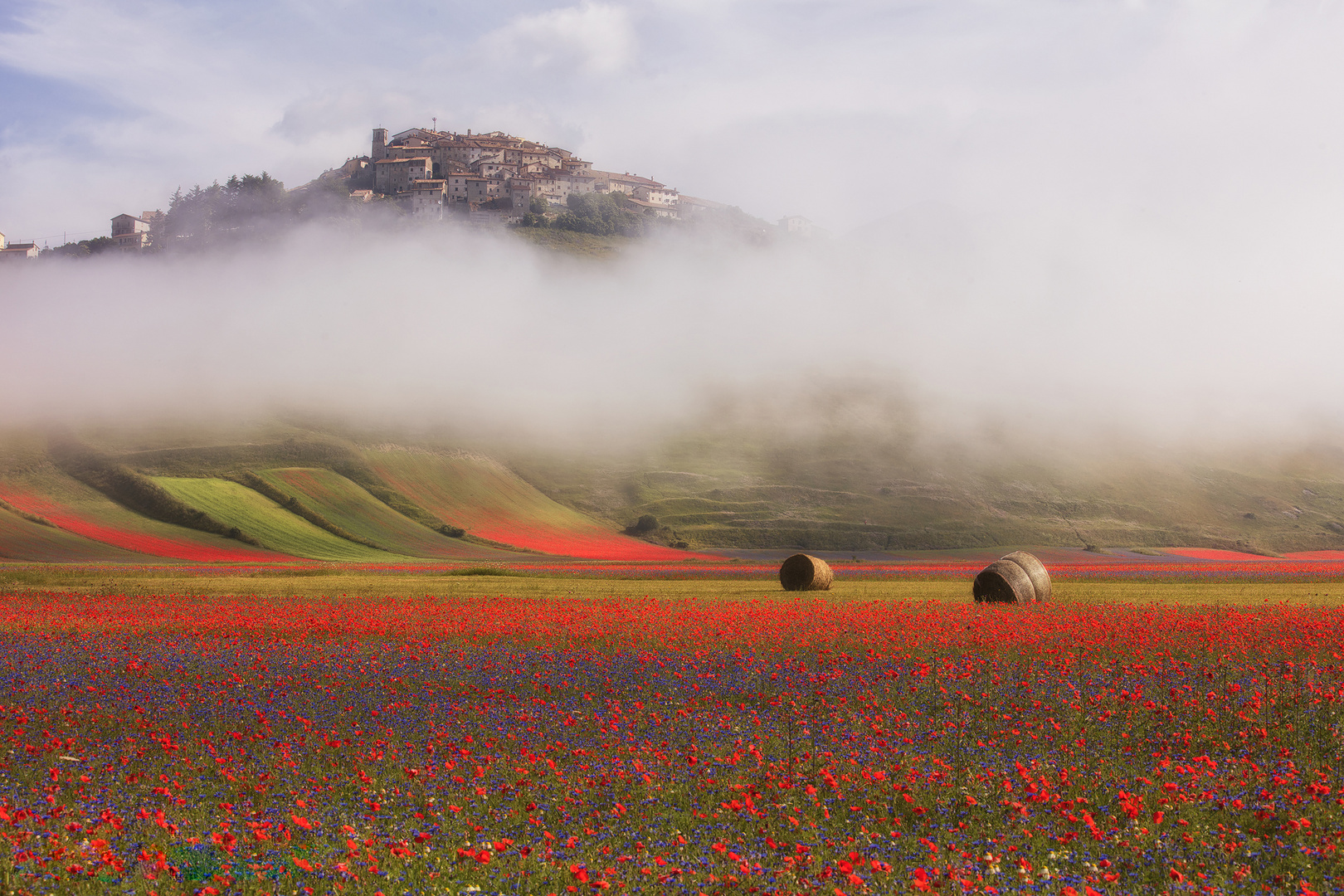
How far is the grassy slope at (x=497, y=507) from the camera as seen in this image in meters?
111

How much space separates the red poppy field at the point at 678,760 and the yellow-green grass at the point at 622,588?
41.3 ft

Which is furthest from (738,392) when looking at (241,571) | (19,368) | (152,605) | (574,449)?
(152,605)

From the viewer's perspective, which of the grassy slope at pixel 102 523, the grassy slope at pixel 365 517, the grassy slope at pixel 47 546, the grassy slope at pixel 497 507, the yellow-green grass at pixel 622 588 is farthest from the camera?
the grassy slope at pixel 497 507

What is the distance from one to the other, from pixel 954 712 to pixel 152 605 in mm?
27565

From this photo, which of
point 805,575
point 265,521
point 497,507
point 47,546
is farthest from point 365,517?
Result: point 805,575

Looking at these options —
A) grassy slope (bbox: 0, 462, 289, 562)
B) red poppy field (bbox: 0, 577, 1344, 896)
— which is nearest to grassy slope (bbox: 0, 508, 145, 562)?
grassy slope (bbox: 0, 462, 289, 562)

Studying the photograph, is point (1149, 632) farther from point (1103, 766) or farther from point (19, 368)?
point (19, 368)

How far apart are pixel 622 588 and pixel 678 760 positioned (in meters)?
32.2

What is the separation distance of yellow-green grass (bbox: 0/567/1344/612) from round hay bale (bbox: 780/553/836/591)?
2.43 feet

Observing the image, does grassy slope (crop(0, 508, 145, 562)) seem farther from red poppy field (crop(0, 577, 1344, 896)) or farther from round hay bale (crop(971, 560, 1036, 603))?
round hay bale (crop(971, 560, 1036, 603))

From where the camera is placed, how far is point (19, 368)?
16825cm

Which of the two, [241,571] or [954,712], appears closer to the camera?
[954,712]

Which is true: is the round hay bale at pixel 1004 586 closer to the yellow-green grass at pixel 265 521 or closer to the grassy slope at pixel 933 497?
the yellow-green grass at pixel 265 521

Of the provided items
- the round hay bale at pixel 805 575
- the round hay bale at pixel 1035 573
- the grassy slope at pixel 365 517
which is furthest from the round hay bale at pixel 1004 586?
the grassy slope at pixel 365 517
